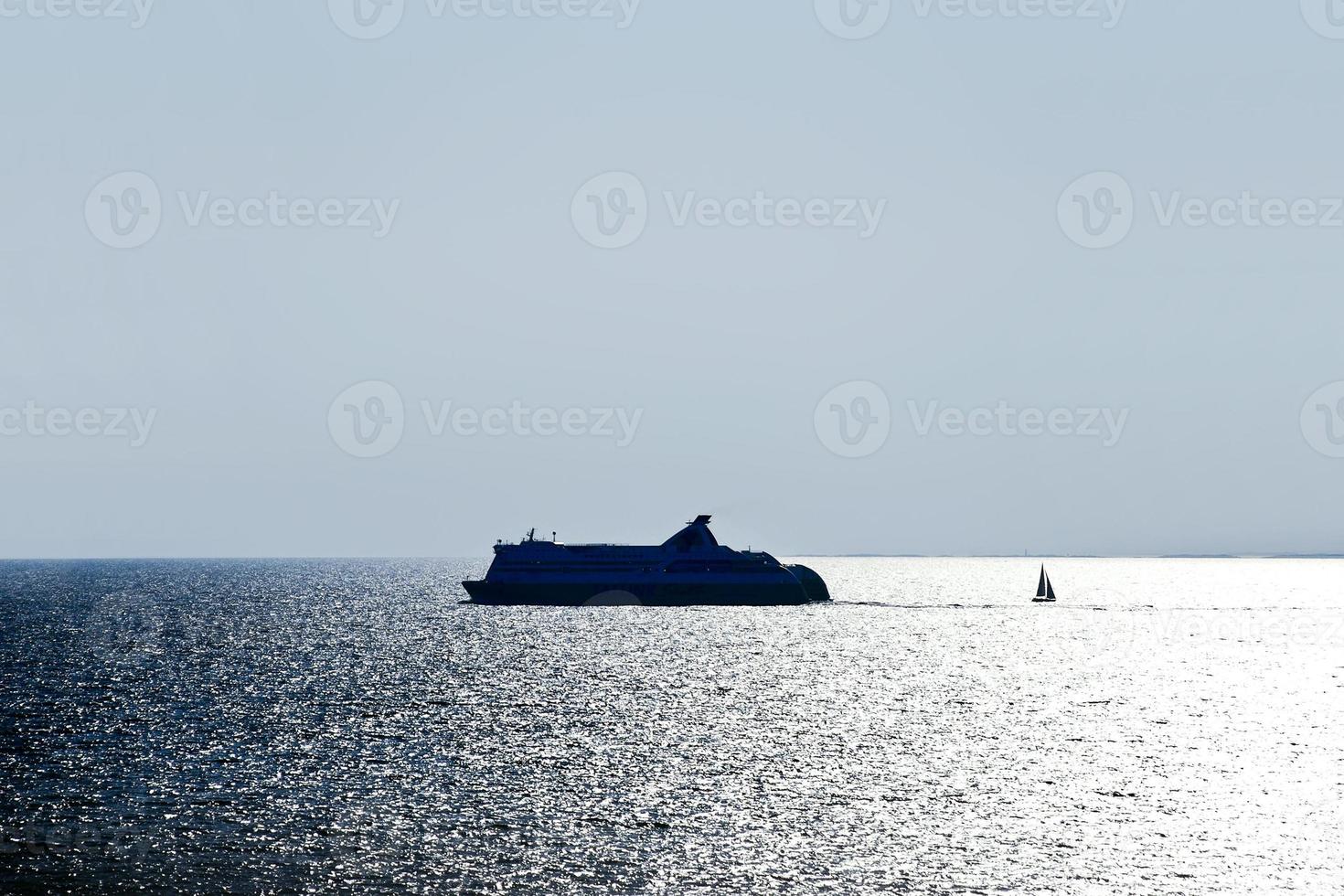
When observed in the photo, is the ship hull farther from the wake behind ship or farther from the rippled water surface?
the rippled water surface

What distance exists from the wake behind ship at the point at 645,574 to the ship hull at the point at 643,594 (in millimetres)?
114

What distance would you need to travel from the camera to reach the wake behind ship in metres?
151

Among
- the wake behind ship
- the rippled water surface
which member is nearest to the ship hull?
the wake behind ship

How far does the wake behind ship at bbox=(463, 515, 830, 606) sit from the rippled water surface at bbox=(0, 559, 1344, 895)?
1399 inches

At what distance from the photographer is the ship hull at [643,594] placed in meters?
150

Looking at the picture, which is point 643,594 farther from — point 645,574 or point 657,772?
point 657,772

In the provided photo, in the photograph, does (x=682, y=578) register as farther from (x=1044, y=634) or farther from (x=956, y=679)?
(x=956, y=679)

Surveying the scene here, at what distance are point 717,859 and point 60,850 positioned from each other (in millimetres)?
20288

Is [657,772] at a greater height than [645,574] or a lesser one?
lesser

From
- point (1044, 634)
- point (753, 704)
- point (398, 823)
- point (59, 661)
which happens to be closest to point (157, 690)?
point (59, 661)

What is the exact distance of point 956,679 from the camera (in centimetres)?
9794

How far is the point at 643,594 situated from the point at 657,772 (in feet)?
322

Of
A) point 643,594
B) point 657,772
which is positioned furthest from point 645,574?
point 657,772

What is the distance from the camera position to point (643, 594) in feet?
497
